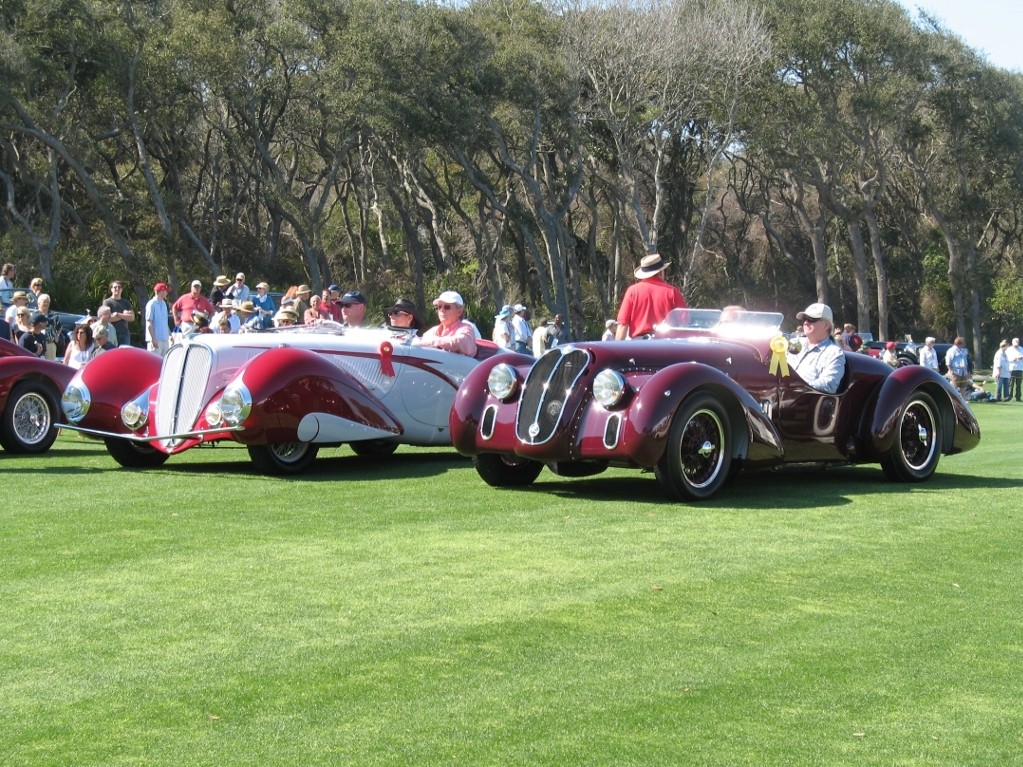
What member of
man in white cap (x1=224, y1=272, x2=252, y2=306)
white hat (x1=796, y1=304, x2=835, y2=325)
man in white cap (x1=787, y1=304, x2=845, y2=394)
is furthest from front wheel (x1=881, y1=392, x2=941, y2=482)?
man in white cap (x1=224, y1=272, x2=252, y2=306)

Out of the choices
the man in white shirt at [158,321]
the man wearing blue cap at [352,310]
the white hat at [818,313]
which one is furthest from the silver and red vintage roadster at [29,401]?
the white hat at [818,313]

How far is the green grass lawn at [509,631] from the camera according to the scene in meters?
4.30

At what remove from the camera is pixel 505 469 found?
34.6ft

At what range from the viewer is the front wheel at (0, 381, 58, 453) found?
13680 mm

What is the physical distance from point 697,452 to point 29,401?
7401mm

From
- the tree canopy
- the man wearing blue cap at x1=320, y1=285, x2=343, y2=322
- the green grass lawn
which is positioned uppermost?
the tree canopy

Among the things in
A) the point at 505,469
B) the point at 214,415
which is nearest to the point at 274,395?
the point at 214,415

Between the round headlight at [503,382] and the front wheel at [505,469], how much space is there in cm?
53

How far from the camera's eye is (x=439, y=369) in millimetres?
13023

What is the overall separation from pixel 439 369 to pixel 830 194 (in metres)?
42.2

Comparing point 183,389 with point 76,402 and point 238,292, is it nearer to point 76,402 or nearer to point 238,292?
point 76,402

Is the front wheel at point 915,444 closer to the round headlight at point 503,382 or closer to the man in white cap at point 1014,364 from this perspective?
the round headlight at point 503,382

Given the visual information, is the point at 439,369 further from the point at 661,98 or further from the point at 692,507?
the point at 661,98

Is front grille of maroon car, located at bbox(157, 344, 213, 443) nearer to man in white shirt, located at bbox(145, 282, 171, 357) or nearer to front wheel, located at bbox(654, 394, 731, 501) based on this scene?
front wheel, located at bbox(654, 394, 731, 501)
